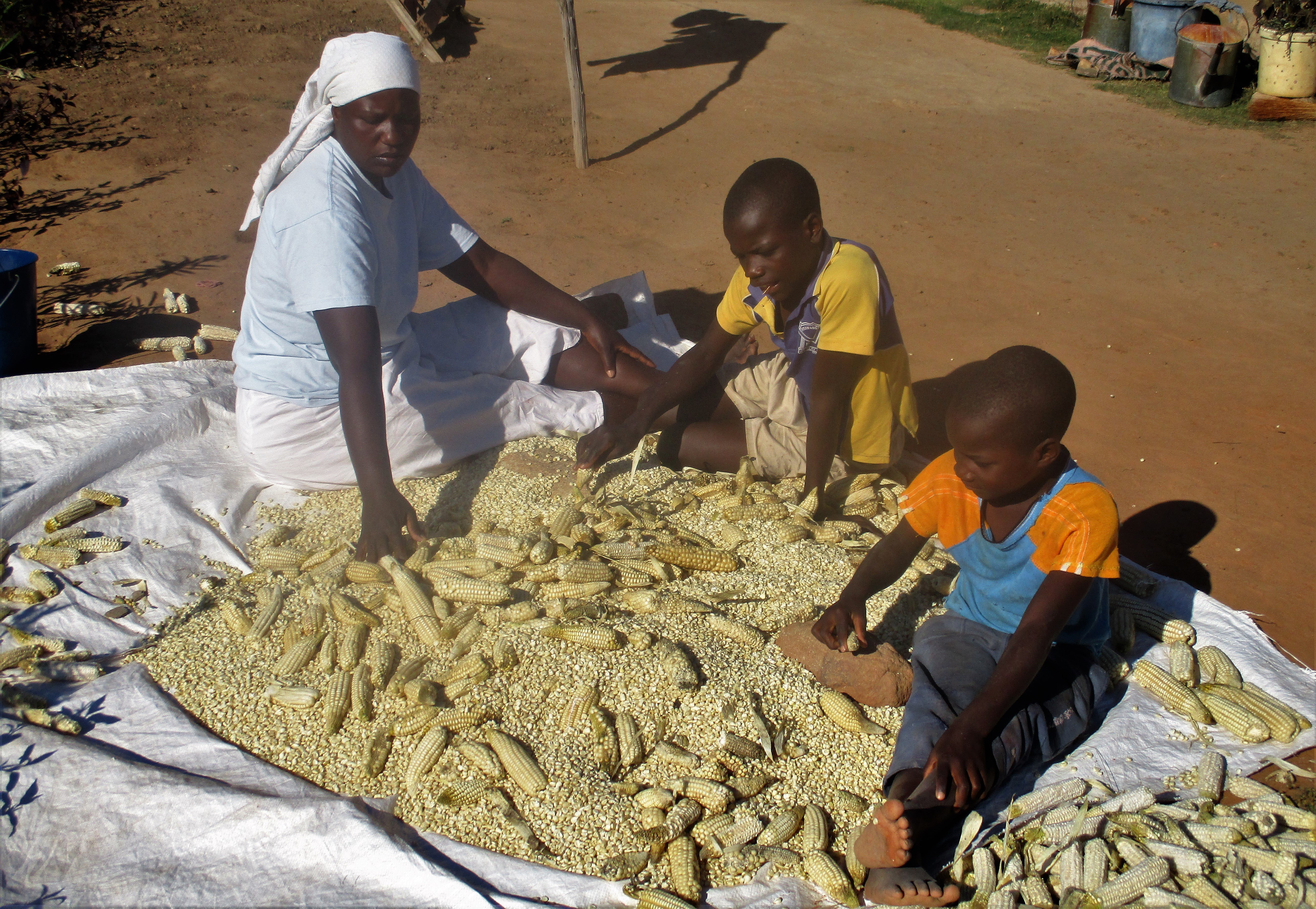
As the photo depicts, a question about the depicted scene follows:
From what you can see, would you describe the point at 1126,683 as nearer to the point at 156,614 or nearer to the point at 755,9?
the point at 156,614

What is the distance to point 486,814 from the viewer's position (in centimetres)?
256

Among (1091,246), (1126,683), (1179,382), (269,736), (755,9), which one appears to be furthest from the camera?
(755,9)

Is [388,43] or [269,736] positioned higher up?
[388,43]

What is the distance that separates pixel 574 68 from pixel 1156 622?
634 cm

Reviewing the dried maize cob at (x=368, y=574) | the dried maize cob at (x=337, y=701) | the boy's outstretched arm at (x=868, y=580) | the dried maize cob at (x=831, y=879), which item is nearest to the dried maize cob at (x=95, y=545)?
the dried maize cob at (x=368, y=574)

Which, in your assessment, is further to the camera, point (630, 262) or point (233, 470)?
point (630, 262)

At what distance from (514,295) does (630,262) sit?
2.04m

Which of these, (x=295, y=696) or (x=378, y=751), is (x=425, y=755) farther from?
(x=295, y=696)

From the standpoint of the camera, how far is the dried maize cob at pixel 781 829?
2523 mm

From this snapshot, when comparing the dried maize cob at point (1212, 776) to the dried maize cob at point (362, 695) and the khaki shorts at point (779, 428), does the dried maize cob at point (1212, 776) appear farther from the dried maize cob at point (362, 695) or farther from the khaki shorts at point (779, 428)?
the dried maize cob at point (362, 695)

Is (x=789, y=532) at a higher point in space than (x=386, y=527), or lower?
lower

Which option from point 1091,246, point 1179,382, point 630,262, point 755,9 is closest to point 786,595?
point 1179,382

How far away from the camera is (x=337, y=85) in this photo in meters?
3.31

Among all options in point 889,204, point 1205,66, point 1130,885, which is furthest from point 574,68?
point 1130,885
